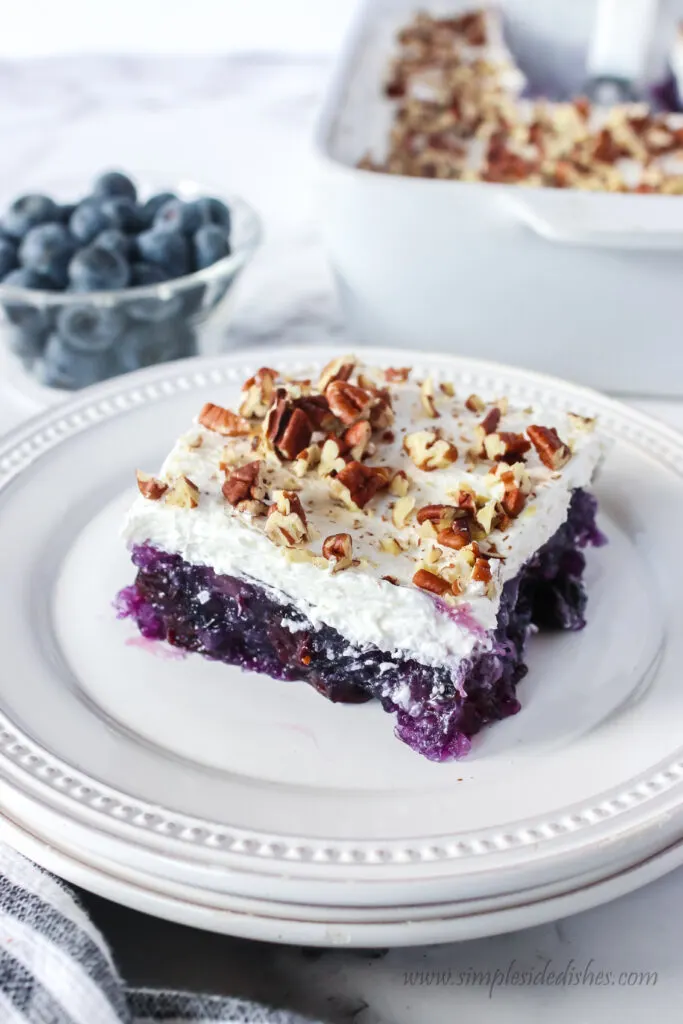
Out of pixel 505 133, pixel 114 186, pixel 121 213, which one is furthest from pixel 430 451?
pixel 505 133

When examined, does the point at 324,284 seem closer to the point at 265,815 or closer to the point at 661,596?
the point at 661,596

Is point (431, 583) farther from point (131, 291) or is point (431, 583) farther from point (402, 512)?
point (131, 291)

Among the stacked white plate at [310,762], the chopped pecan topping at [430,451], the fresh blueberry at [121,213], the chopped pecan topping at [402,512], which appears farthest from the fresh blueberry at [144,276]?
the chopped pecan topping at [402,512]

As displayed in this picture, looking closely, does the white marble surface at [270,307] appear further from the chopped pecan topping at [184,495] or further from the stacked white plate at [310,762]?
the chopped pecan topping at [184,495]

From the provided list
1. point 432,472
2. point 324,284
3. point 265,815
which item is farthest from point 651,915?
point 324,284

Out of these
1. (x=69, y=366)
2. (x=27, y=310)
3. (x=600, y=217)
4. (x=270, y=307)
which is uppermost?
(x=600, y=217)

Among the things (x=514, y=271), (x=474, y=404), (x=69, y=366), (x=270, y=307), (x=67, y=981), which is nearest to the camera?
(x=67, y=981)
